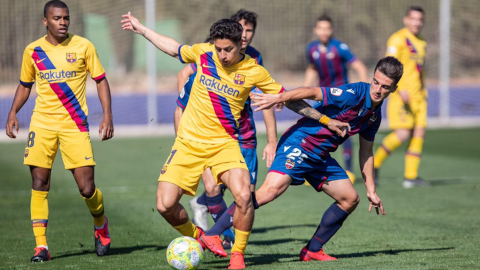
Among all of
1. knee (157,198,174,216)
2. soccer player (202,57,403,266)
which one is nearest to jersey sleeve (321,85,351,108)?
soccer player (202,57,403,266)

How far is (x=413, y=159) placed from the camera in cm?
1077

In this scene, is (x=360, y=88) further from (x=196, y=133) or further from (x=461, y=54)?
(x=461, y=54)

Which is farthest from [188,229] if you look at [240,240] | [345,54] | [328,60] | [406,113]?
[406,113]

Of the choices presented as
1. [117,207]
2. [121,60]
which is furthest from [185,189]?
[121,60]

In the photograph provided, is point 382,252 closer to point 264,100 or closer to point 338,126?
point 338,126

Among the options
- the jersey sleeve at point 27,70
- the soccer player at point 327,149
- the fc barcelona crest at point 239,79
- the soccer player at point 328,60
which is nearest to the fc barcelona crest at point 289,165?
the soccer player at point 327,149

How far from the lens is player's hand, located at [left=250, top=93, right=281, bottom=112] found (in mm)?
5371

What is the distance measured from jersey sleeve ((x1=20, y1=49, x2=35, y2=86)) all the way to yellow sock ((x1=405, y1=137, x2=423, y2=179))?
6354mm

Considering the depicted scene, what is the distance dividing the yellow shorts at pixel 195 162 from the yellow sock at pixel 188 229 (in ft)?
1.28

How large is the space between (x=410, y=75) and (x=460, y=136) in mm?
7916

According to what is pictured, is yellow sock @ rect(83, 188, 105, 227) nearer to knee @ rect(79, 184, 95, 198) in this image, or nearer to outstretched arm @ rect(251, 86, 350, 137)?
knee @ rect(79, 184, 95, 198)

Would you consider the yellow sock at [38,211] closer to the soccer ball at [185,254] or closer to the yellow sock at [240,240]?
the soccer ball at [185,254]

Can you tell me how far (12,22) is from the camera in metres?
22.5

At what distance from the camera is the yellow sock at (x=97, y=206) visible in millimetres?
6324
